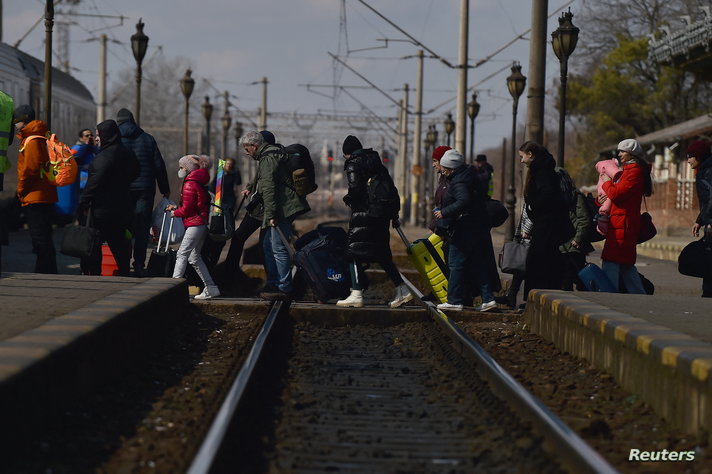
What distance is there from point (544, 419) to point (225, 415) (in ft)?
5.18

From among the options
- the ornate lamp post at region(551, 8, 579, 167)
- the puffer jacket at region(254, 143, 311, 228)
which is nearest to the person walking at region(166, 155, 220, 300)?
the puffer jacket at region(254, 143, 311, 228)

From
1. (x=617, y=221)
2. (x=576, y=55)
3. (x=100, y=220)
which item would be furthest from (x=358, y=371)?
(x=576, y=55)

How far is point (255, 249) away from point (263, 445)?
16.4m

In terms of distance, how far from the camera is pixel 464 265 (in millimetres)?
12102

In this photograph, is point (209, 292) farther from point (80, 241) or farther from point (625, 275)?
point (625, 275)

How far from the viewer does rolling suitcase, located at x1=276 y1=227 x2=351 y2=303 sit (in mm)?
12734

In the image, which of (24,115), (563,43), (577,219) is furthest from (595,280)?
(563,43)

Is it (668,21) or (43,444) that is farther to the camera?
(668,21)

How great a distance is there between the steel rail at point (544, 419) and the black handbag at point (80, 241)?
15.7 feet

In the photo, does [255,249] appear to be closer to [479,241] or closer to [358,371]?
[479,241]

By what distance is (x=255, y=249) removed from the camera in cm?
2228

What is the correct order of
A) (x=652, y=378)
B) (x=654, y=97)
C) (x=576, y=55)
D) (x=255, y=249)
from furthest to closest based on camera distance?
(x=576, y=55), (x=654, y=97), (x=255, y=249), (x=652, y=378)

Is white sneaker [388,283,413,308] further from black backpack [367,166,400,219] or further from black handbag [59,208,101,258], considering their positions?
black handbag [59,208,101,258]

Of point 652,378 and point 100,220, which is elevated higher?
point 100,220
